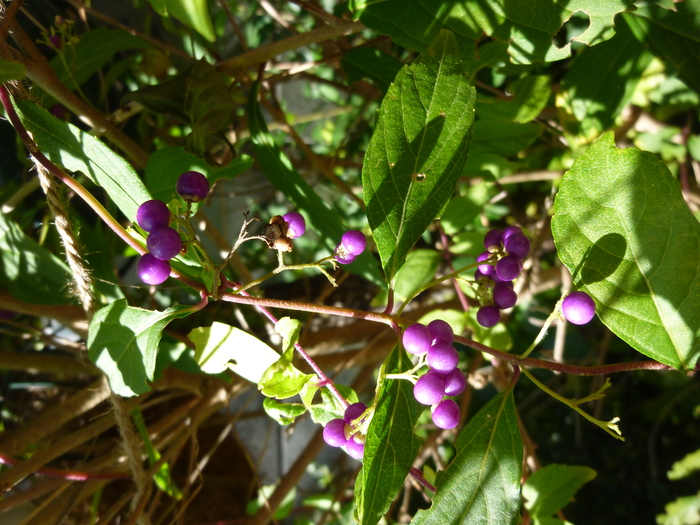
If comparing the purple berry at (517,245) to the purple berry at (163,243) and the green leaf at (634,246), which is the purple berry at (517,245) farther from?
the purple berry at (163,243)

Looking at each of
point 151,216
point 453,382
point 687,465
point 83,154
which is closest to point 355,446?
point 453,382

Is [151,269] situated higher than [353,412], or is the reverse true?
[151,269]

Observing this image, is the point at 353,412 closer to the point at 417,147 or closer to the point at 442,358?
the point at 442,358

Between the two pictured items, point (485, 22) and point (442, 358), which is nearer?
point (442, 358)

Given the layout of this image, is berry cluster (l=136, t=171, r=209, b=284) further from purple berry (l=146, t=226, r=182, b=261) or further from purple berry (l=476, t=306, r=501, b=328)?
purple berry (l=476, t=306, r=501, b=328)

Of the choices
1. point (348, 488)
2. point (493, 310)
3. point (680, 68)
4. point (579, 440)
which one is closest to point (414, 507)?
point (348, 488)

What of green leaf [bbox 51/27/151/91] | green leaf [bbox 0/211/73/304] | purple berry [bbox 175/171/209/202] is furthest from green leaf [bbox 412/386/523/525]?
green leaf [bbox 51/27/151/91]

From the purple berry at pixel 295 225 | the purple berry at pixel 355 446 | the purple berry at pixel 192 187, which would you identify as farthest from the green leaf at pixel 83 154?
the purple berry at pixel 355 446

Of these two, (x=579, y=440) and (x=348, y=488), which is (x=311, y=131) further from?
(x=579, y=440)
